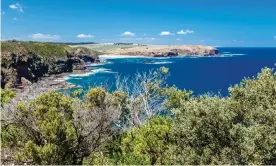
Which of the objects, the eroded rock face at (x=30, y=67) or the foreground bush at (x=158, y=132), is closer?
the foreground bush at (x=158, y=132)

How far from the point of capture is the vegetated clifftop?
372 feet

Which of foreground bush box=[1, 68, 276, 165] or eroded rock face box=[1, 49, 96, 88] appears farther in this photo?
eroded rock face box=[1, 49, 96, 88]

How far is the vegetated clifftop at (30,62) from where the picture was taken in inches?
4466

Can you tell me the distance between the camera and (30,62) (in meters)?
133

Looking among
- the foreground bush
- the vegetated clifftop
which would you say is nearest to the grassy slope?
the vegetated clifftop

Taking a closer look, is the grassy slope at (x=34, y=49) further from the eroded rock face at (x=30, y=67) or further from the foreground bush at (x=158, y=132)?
the foreground bush at (x=158, y=132)

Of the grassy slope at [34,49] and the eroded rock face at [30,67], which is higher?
the grassy slope at [34,49]

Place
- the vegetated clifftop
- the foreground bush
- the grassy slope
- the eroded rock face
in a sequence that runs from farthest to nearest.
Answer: the grassy slope
the vegetated clifftop
the eroded rock face
the foreground bush

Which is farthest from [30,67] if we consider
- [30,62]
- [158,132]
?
[158,132]

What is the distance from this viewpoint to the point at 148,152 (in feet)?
74.8

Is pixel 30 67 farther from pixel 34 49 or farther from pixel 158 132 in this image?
pixel 158 132

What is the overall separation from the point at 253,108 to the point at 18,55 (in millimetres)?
117910

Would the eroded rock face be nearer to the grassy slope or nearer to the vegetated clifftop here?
the vegetated clifftop

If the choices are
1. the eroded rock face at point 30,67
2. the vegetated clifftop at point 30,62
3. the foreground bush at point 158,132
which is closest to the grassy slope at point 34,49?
the vegetated clifftop at point 30,62
